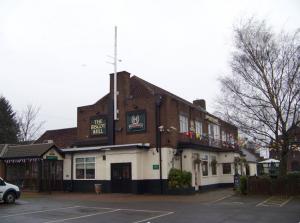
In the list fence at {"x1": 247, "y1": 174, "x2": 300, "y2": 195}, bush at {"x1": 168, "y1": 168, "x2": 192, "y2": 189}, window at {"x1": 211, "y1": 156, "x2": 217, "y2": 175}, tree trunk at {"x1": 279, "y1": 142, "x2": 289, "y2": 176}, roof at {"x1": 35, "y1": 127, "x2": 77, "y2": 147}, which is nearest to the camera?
fence at {"x1": 247, "y1": 174, "x2": 300, "y2": 195}

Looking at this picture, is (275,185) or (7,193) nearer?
(7,193)

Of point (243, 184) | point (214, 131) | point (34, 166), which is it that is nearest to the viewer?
point (243, 184)

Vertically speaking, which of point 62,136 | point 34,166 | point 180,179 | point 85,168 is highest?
point 62,136

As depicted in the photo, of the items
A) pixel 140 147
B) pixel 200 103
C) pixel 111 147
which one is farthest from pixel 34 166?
pixel 200 103

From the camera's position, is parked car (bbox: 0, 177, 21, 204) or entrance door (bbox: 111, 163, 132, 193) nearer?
parked car (bbox: 0, 177, 21, 204)

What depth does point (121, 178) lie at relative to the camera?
28.7m

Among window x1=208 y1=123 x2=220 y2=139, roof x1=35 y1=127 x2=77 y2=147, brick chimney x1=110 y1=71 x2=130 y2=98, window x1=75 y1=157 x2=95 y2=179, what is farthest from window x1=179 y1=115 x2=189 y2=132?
roof x1=35 y1=127 x2=77 y2=147

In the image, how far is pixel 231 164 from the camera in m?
34.8

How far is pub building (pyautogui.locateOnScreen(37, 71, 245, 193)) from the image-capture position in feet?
91.7

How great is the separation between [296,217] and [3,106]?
51.2 metres

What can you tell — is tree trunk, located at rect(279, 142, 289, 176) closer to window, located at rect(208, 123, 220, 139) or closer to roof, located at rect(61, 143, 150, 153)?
roof, located at rect(61, 143, 150, 153)

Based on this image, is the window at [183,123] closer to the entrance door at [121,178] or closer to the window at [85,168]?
the entrance door at [121,178]

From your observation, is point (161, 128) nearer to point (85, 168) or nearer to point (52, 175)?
point (85, 168)

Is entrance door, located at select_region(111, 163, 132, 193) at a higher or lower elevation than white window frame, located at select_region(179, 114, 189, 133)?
lower
